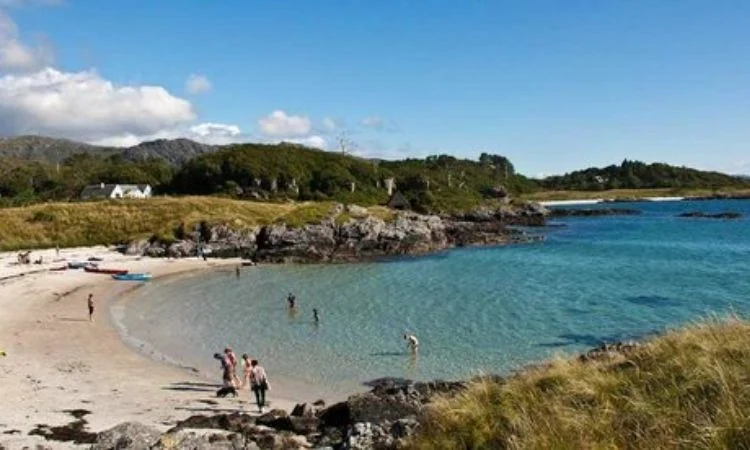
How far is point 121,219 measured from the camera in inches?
3425

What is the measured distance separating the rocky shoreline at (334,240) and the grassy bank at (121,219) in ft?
6.45

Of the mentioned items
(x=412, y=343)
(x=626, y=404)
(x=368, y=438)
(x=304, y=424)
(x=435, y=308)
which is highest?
(x=626, y=404)

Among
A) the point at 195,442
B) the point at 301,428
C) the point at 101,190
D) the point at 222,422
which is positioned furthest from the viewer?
the point at 101,190

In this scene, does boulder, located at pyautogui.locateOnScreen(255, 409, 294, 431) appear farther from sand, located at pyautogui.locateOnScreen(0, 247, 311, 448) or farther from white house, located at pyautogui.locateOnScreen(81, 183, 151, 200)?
white house, located at pyautogui.locateOnScreen(81, 183, 151, 200)

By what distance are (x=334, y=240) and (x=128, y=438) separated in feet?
221

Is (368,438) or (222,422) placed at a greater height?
(368,438)

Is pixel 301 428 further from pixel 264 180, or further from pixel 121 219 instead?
pixel 264 180

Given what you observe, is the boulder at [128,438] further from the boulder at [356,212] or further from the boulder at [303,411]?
the boulder at [356,212]

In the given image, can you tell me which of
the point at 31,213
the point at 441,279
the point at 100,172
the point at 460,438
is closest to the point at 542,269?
the point at 441,279

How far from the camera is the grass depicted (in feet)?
23.7

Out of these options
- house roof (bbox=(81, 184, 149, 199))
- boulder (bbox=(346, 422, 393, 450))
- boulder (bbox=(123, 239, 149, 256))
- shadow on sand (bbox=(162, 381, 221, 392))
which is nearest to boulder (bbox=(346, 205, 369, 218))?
boulder (bbox=(123, 239, 149, 256))

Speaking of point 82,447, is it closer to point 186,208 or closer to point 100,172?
point 186,208

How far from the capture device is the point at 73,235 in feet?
274

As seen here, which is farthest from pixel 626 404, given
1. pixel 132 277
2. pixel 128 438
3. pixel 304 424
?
pixel 132 277
